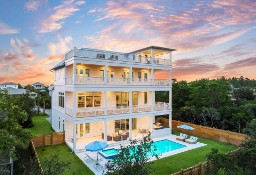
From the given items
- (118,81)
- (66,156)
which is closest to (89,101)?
(118,81)

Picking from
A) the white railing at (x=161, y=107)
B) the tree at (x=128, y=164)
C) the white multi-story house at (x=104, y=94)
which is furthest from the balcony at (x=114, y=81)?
the tree at (x=128, y=164)

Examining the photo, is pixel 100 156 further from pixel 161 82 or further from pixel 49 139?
pixel 161 82

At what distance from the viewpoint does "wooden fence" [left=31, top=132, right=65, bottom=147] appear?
20.8 meters

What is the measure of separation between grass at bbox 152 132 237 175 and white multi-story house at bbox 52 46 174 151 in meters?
6.55

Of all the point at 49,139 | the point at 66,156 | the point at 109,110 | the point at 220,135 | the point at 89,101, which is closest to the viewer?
the point at 66,156

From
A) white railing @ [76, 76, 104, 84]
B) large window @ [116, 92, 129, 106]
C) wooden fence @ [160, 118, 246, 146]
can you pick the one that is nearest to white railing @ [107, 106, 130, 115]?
large window @ [116, 92, 129, 106]

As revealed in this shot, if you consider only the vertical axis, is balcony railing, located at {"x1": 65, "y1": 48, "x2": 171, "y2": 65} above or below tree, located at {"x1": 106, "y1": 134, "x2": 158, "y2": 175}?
above

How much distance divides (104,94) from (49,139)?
7825 mm

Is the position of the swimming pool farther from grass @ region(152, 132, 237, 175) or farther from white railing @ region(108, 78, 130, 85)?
white railing @ region(108, 78, 130, 85)

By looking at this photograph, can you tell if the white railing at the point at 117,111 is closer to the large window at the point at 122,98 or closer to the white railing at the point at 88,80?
the large window at the point at 122,98

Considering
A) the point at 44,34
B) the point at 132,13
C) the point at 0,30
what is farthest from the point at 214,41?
the point at 0,30

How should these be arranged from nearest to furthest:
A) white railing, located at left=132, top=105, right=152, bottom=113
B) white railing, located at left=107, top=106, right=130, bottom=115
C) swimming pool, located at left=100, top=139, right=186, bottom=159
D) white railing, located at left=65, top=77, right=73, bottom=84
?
swimming pool, located at left=100, top=139, right=186, bottom=159 → white railing, located at left=65, top=77, right=73, bottom=84 → white railing, located at left=107, top=106, right=130, bottom=115 → white railing, located at left=132, top=105, right=152, bottom=113

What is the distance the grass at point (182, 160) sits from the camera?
1582 centimetres

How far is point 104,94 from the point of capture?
22.3 meters
